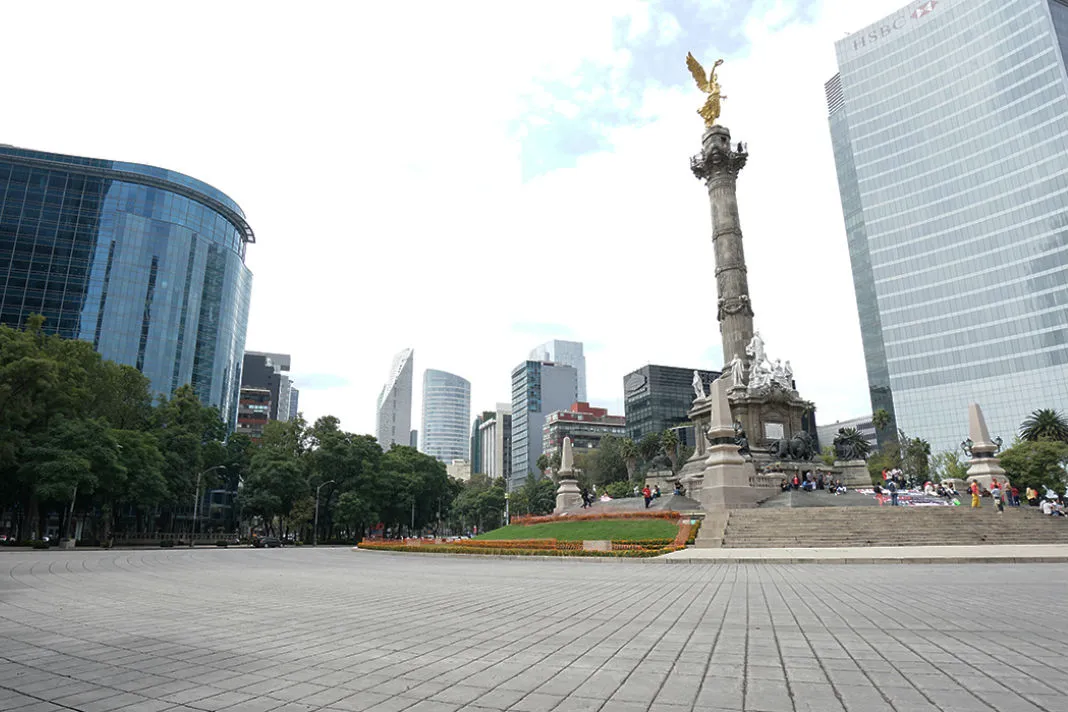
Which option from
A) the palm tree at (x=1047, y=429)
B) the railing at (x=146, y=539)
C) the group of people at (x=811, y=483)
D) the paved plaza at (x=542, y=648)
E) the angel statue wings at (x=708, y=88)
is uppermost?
the angel statue wings at (x=708, y=88)

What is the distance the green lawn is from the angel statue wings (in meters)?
36.6

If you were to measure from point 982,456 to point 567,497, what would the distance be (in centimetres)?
2528

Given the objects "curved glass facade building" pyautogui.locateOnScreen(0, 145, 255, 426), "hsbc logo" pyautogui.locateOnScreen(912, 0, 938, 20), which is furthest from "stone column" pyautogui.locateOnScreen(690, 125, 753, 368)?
A: "hsbc logo" pyautogui.locateOnScreen(912, 0, 938, 20)

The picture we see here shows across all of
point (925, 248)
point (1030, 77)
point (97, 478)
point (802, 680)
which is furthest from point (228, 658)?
point (1030, 77)

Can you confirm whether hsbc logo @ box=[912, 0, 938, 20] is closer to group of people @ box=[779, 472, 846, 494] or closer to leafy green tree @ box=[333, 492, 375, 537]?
group of people @ box=[779, 472, 846, 494]

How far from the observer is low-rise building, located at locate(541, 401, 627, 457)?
157875 millimetres

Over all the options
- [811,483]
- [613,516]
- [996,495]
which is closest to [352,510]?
[613,516]

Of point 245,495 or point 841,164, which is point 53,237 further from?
point 841,164

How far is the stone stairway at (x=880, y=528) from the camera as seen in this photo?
75.7ft

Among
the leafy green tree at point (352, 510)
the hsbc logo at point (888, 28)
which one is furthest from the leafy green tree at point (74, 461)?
the hsbc logo at point (888, 28)

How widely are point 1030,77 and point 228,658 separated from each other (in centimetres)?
13595

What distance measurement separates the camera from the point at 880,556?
18.1 m

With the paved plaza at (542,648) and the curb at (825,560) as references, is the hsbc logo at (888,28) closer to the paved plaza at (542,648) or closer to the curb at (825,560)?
the curb at (825,560)

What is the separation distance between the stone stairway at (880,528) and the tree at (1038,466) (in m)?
35.1
